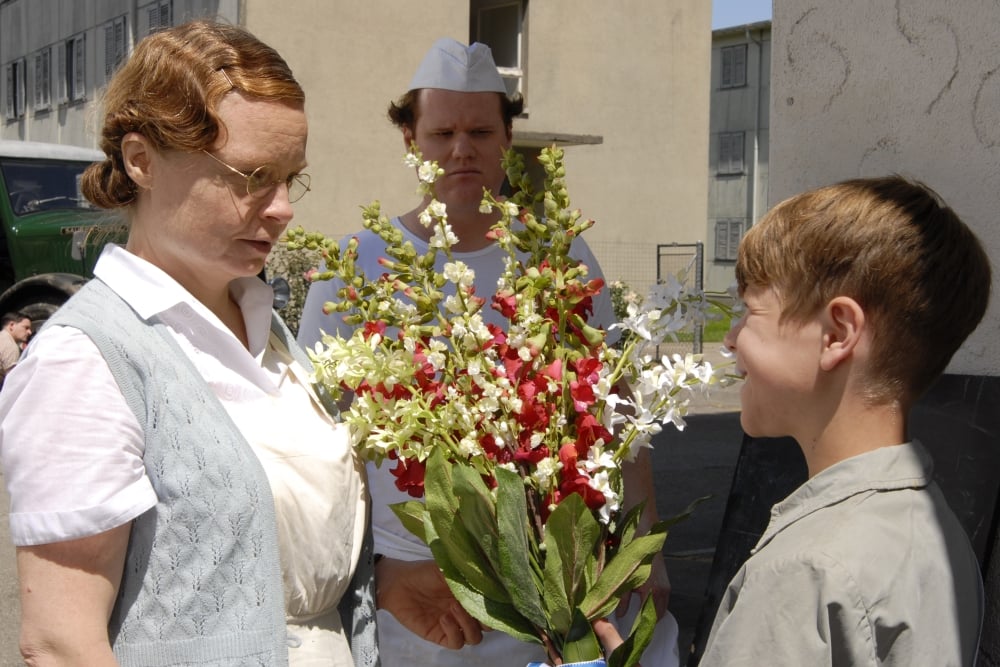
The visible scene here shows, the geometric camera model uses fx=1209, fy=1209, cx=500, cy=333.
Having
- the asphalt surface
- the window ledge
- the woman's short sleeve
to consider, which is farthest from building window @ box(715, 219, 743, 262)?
the woman's short sleeve

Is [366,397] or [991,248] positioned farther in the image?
[991,248]

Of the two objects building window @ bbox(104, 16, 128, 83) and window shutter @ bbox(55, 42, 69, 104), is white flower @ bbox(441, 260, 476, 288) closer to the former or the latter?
building window @ bbox(104, 16, 128, 83)

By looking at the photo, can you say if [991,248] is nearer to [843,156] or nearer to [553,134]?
[843,156]

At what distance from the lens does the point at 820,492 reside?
1524 millimetres

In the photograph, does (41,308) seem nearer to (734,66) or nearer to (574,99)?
(574,99)

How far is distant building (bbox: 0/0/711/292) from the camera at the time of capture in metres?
18.4

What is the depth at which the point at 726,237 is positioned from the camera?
1478 inches

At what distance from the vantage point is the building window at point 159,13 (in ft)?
65.3

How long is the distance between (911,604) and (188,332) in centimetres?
110

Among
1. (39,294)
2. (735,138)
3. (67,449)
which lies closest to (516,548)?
(67,449)

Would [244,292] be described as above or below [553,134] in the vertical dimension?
below

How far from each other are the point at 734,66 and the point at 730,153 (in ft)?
8.57

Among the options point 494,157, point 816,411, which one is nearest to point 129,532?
point 816,411

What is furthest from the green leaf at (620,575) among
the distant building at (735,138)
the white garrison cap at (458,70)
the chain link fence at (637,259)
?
the distant building at (735,138)
